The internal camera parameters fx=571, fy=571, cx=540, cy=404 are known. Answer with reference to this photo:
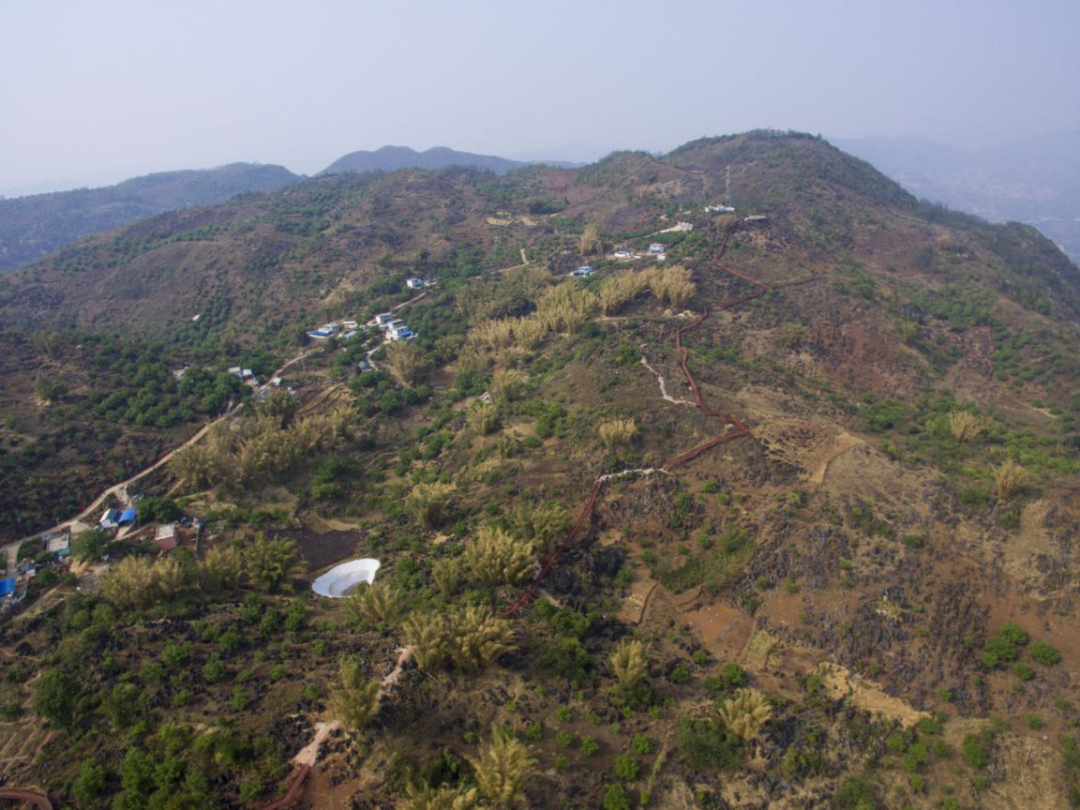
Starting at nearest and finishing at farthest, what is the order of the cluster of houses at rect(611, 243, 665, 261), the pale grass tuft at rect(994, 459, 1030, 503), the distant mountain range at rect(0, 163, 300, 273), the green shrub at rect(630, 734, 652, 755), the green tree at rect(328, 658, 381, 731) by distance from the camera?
1. the green tree at rect(328, 658, 381, 731)
2. the green shrub at rect(630, 734, 652, 755)
3. the pale grass tuft at rect(994, 459, 1030, 503)
4. the cluster of houses at rect(611, 243, 665, 261)
5. the distant mountain range at rect(0, 163, 300, 273)

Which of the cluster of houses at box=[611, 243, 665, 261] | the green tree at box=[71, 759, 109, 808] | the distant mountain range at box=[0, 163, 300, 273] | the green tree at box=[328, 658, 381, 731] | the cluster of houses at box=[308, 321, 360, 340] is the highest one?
the distant mountain range at box=[0, 163, 300, 273]

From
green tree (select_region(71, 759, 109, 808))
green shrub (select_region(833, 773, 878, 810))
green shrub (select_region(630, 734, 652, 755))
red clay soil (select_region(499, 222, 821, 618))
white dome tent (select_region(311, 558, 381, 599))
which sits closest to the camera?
green tree (select_region(71, 759, 109, 808))

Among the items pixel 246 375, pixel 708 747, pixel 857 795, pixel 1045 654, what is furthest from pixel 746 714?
pixel 246 375

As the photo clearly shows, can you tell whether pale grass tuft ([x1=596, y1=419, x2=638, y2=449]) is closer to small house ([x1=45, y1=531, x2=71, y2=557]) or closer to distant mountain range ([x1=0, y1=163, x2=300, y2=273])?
small house ([x1=45, y1=531, x2=71, y2=557])

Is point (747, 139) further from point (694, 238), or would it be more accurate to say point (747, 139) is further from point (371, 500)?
A: point (371, 500)

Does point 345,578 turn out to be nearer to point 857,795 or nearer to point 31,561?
point 31,561

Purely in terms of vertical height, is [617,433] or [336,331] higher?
[336,331]

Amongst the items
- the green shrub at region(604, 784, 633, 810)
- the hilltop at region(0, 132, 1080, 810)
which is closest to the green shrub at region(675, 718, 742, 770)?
the hilltop at region(0, 132, 1080, 810)
